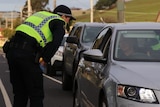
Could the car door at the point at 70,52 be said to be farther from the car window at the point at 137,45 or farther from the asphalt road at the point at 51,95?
the car window at the point at 137,45

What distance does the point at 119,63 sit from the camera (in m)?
6.88

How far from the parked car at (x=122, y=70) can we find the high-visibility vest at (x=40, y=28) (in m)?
0.65

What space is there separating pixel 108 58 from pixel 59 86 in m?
8.82

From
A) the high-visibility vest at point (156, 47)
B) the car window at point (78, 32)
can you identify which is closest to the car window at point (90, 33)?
the car window at point (78, 32)

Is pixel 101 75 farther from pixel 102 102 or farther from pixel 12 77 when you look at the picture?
pixel 12 77

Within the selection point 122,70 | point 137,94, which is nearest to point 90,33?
point 122,70

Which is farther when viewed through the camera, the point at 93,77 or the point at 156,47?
the point at 93,77

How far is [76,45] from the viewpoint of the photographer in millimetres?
14250

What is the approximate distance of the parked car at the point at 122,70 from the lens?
236 inches

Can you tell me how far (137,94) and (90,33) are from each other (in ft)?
28.9

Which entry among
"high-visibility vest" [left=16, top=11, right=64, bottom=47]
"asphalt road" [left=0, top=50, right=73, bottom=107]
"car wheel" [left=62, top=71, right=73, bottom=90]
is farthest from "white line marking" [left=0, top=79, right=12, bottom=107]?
"high-visibility vest" [left=16, top=11, right=64, bottom=47]

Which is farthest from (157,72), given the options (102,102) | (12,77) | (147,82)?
(12,77)

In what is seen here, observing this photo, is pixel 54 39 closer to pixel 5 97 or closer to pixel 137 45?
pixel 137 45

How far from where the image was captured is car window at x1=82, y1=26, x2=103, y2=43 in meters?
14.3
